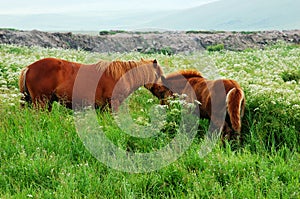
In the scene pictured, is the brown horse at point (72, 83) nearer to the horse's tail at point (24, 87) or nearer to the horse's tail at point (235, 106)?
the horse's tail at point (24, 87)

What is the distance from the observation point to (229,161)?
511 cm

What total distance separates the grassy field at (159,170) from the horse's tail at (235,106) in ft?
0.93

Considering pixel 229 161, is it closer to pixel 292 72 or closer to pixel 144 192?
pixel 144 192

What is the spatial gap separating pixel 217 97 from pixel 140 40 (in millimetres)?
28458

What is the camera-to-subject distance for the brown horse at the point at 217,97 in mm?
6145

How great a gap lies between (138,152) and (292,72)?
6.39 m

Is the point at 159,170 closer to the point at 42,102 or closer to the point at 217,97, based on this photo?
the point at 217,97

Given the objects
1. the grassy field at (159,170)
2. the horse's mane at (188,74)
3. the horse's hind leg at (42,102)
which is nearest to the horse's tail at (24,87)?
the horse's hind leg at (42,102)

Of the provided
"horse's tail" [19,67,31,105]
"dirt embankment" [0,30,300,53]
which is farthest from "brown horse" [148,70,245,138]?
"dirt embankment" [0,30,300,53]

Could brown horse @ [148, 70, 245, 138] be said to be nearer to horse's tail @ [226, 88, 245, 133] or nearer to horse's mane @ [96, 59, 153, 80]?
horse's tail @ [226, 88, 245, 133]

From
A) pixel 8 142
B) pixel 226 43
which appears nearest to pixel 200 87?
pixel 8 142

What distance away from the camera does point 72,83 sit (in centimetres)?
728

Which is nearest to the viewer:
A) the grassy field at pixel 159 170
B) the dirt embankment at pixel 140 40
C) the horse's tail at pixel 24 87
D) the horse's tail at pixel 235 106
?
the grassy field at pixel 159 170

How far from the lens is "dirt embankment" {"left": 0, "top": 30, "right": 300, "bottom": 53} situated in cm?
3131
